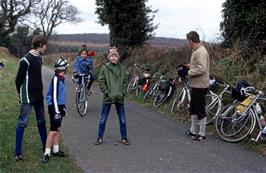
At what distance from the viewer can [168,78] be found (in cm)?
1551

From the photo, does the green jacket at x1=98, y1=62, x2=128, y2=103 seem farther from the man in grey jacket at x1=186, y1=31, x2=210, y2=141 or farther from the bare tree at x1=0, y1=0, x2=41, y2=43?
the bare tree at x1=0, y1=0, x2=41, y2=43

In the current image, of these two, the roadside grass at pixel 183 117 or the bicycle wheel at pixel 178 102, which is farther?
the bicycle wheel at pixel 178 102

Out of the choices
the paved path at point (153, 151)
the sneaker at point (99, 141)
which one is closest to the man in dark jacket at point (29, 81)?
the paved path at point (153, 151)

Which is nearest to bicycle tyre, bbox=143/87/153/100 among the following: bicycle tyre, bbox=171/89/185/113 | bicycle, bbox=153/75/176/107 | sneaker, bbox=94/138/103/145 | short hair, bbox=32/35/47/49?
bicycle, bbox=153/75/176/107

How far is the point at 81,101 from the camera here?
13516 mm

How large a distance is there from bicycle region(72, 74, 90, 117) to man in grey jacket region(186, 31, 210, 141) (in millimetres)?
4159

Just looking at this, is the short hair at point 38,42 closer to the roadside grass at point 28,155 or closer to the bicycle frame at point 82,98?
the roadside grass at point 28,155

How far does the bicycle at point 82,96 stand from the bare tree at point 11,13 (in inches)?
2403

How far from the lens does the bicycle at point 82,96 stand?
44.0 ft

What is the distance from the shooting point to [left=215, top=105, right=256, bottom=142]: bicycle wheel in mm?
9570

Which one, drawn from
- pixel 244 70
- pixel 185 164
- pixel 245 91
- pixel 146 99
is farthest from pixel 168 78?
pixel 185 164

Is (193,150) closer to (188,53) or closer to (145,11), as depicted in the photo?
(188,53)

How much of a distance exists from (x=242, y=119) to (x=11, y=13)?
2675 inches

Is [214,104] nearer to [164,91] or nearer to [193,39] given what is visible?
[193,39]
